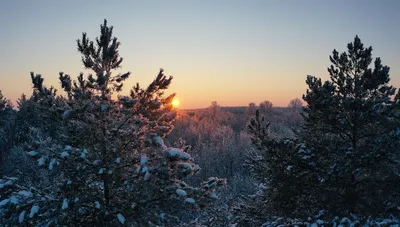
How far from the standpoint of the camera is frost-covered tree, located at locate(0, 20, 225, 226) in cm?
747

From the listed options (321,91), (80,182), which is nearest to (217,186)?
(80,182)

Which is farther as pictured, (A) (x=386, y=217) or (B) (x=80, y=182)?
(A) (x=386, y=217)

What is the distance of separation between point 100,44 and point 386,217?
11.1m

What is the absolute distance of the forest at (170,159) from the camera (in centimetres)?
763

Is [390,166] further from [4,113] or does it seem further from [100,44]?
[4,113]

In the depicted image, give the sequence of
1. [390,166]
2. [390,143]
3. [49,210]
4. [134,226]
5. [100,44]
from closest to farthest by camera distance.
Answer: [49,210], [134,226], [100,44], [390,143], [390,166]

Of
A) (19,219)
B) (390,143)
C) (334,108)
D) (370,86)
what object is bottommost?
(19,219)

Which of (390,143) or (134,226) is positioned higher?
(390,143)

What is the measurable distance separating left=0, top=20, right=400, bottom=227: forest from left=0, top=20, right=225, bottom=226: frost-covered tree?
30 millimetres

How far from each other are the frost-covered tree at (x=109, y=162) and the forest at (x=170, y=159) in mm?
30

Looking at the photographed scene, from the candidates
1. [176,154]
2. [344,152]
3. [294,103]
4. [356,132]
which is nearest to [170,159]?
[176,154]

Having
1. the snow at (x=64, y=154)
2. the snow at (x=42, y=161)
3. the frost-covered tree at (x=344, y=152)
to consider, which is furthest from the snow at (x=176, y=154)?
the frost-covered tree at (x=344, y=152)

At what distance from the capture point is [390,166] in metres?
11.2

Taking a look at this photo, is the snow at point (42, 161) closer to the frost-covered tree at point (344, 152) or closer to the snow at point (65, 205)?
the snow at point (65, 205)
